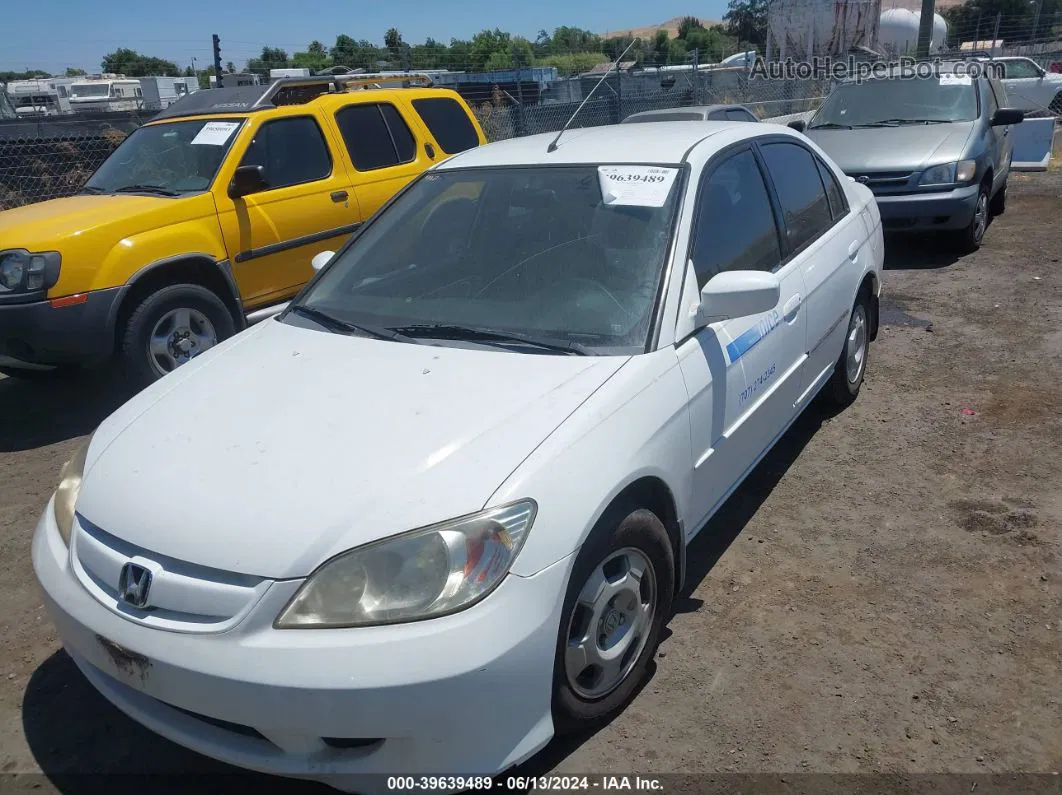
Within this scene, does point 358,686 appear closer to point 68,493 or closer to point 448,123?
point 68,493

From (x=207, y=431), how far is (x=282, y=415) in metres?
0.23

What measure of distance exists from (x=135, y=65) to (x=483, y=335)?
66589mm

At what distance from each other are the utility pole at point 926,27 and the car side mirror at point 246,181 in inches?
767

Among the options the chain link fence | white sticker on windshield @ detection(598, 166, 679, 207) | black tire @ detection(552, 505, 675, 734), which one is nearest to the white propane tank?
the chain link fence

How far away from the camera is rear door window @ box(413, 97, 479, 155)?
7.53 metres

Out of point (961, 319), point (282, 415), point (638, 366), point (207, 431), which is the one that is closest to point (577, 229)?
point (638, 366)

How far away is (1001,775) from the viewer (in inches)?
98.2

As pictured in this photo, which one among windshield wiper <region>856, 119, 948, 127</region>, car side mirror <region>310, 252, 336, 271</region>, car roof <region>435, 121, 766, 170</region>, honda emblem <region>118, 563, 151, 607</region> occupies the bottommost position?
honda emblem <region>118, 563, 151, 607</region>

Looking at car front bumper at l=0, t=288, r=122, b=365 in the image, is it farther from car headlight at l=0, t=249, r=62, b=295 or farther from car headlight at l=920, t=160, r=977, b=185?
car headlight at l=920, t=160, r=977, b=185

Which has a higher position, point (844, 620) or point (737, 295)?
point (737, 295)

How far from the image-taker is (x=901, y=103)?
9.41 metres

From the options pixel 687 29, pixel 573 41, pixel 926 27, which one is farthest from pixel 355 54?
pixel 687 29

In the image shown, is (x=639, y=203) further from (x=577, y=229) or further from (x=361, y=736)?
(x=361, y=736)

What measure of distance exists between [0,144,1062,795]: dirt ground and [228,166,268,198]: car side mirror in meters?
1.83
